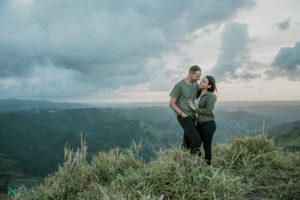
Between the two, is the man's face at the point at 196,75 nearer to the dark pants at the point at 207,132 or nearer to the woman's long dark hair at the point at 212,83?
the woman's long dark hair at the point at 212,83

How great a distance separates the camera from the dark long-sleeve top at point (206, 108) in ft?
13.8

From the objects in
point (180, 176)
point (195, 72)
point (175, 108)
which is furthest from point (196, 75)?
point (180, 176)

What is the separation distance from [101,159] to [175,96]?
8.34 ft

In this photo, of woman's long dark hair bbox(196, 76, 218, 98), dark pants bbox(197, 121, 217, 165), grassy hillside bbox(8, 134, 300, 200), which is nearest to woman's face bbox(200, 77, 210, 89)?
woman's long dark hair bbox(196, 76, 218, 98)

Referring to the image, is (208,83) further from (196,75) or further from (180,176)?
(180,176)

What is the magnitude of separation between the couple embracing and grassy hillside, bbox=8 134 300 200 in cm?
47

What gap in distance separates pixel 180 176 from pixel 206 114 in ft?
5.44

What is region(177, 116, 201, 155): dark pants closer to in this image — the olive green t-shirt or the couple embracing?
the couple embracing

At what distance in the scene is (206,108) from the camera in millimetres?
4316

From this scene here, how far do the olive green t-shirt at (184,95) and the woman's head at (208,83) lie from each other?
235 mm

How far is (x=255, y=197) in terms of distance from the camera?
11.2ft

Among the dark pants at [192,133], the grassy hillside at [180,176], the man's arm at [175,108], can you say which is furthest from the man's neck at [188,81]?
the grassy hillside at [180,176]

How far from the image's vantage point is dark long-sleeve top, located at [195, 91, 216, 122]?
13.8 feet

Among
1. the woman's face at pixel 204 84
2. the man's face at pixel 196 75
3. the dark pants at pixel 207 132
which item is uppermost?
the man's face at pixel 196 75
